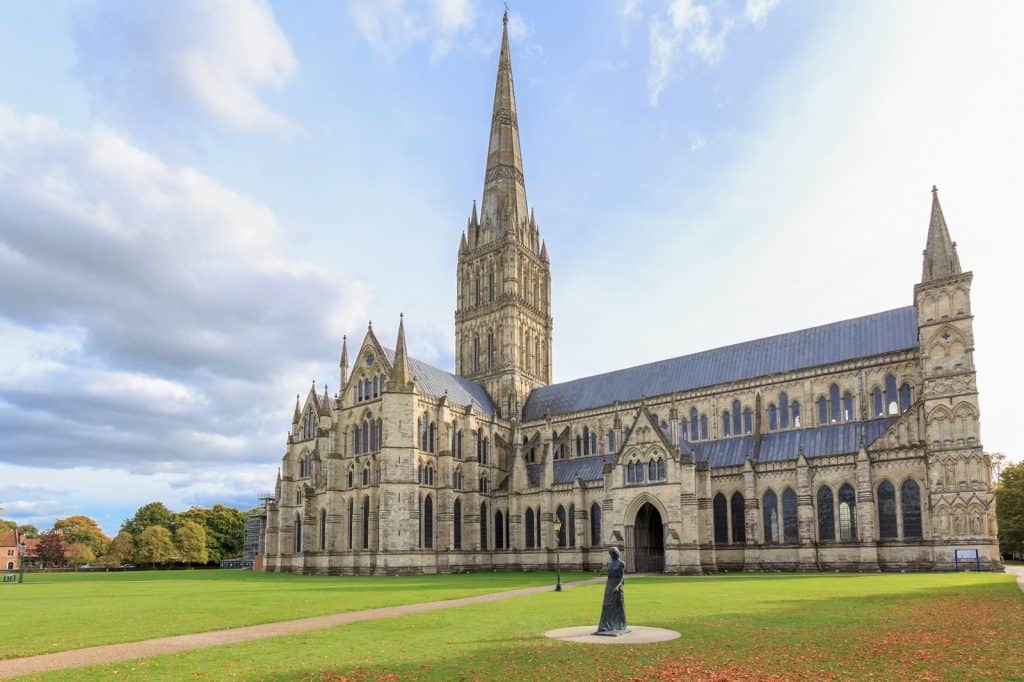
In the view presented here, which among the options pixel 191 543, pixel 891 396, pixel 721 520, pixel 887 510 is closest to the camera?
pixel 887 510

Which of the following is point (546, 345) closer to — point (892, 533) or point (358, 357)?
point (358, 357)

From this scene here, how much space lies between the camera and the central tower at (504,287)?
75.7 meters

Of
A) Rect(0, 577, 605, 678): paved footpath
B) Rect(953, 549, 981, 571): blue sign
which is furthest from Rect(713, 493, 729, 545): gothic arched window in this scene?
Rect(0, 577, 605, 678): paved footpath

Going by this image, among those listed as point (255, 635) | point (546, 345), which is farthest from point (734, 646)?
point (546, 345)

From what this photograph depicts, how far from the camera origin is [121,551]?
93.6m

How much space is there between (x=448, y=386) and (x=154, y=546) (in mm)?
50089

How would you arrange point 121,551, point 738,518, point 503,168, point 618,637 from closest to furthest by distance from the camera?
point 618,637
point 738,518
point 503,168
point 121,551

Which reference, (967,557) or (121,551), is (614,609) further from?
(121,551)

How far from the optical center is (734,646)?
50.5 feet

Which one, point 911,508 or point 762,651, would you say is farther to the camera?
point 911,508

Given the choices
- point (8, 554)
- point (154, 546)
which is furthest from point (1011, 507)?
point (8, 554)

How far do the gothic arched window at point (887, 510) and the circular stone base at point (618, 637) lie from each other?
3390cm

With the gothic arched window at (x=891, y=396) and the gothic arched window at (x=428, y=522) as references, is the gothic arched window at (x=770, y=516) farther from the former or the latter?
the gothic arched window at (x=428, y=522)

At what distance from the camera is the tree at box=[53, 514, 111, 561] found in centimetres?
10938
